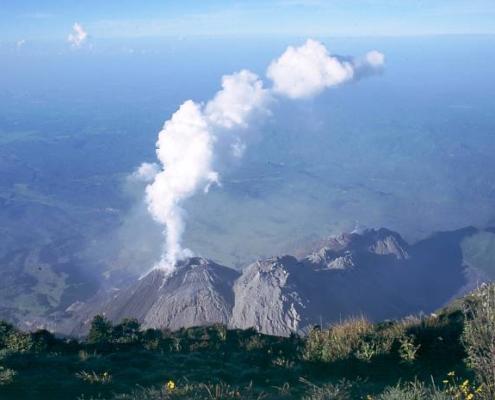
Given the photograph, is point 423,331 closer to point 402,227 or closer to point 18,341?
point 18,341

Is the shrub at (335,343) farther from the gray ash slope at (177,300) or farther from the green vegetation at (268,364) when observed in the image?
the gray ash slope at (177,300)

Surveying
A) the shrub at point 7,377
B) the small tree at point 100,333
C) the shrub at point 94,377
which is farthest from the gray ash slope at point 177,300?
the shrub at point 7,377

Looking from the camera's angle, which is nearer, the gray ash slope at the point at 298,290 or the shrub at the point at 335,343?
the shrub at the point at 335,343

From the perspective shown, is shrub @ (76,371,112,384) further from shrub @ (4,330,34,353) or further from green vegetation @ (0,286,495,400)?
shrub @ (4,330,34,353)

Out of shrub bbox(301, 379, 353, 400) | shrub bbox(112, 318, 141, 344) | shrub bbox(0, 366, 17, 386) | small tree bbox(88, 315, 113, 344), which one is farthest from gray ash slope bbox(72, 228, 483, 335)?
shrub bbox(0, 366, 17, 386)

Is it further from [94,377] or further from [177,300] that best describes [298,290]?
[94,377]

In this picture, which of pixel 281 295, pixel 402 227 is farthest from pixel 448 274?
pixel 281 295
